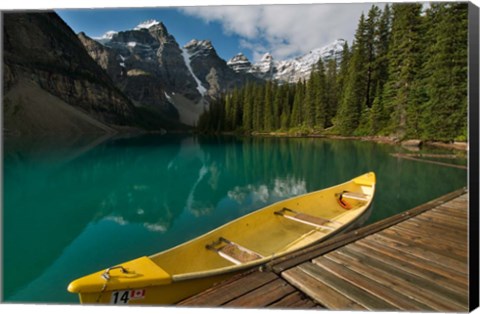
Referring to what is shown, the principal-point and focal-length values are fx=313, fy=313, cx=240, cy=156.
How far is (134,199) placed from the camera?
10141mm

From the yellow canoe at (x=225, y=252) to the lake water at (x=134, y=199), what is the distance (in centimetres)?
142

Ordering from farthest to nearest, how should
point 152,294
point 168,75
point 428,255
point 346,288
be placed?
point 168,75 → point 428,255 → point 152,294 → point 346,288

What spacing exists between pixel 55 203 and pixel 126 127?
7903cm

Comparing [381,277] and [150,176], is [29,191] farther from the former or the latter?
[381,277]

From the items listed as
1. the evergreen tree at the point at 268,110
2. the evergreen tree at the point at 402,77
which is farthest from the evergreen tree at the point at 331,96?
the evergreen tree at the point at 402,77

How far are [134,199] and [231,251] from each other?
713 centimetres

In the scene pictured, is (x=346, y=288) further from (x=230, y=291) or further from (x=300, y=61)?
(x=300, y=61)

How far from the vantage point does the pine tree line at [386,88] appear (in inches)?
305

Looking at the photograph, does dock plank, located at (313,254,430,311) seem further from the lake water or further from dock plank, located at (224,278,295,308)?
the lake water

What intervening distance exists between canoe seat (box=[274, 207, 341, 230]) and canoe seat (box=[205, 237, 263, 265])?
1.47 meters

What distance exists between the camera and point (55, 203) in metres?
9.54

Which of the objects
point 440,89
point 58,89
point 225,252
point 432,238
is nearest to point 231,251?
point 225,252

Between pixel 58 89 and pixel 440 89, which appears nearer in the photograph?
pixel 440 89

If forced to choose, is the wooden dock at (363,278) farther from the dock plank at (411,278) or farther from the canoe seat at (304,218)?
the canoe seat at (304,218)
